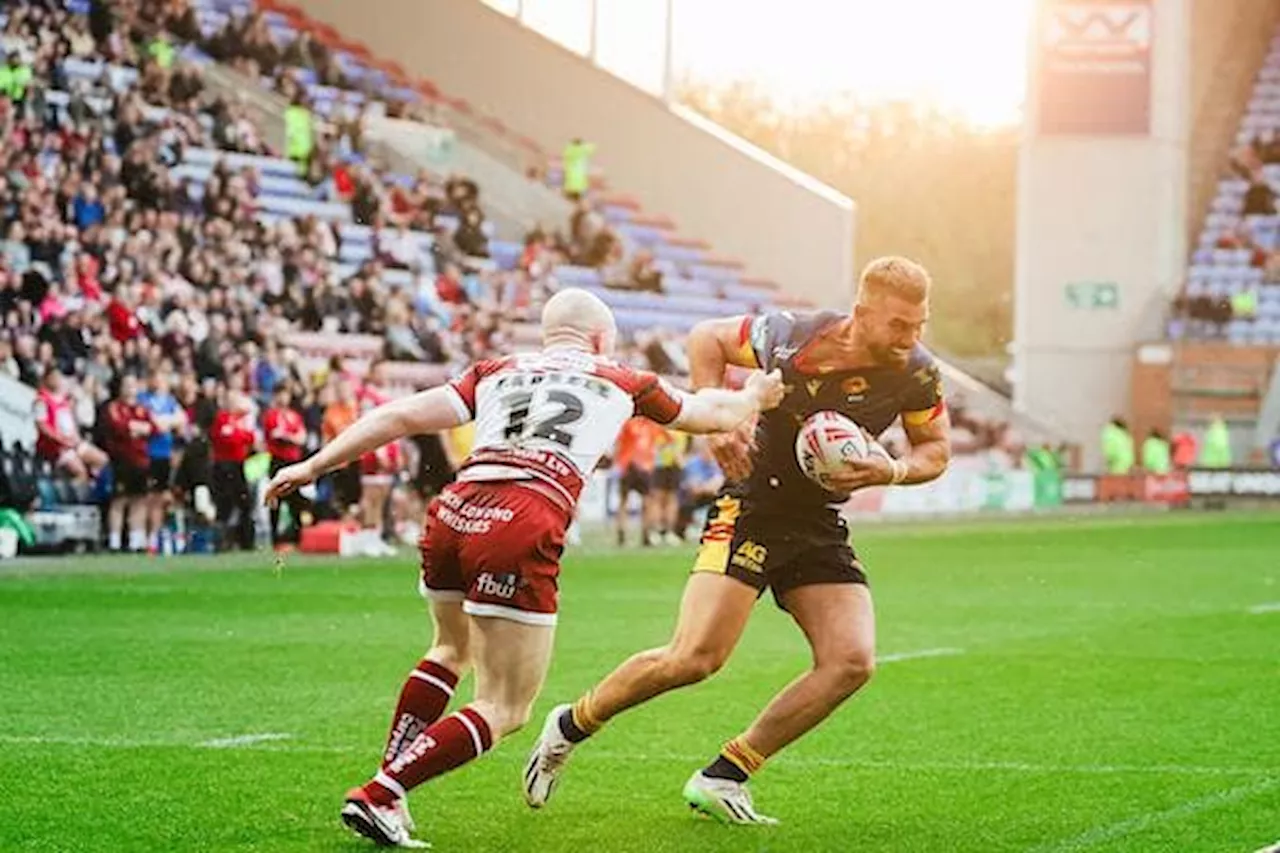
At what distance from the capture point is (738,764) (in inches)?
367

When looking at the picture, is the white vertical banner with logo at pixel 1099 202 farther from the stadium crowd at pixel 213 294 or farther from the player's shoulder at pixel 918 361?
the player's shoulder at pixel 918 361

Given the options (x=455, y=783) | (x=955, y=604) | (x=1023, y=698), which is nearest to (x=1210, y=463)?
(x=955, y=604)

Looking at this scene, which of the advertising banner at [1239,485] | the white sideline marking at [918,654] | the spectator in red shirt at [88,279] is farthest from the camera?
the advertising banner at [1239,485]

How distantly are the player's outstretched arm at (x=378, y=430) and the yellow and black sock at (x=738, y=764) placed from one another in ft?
5.68

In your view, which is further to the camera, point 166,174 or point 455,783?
point 166,174

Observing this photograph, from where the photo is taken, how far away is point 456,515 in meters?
8.50

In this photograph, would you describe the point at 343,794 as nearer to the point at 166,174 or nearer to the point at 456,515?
the point at 456,515

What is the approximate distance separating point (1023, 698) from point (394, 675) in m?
3.52

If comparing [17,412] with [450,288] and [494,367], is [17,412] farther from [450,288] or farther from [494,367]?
[494,367]

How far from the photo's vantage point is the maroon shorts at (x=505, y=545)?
8352 millimetres

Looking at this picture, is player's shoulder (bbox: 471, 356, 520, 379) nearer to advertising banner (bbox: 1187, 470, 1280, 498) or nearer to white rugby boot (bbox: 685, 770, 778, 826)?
white rugby boot (bbox: 685, 770, 778, 826)

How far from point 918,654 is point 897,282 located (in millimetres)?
7394

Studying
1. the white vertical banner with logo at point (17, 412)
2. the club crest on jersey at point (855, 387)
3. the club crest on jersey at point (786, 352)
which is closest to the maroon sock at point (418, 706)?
the club crest on jersey at point (786, 352)

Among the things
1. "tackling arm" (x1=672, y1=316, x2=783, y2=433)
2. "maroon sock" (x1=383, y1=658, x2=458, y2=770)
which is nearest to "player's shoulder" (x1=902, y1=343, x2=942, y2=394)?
"tackling arm" (x1=672, y1=316, x2=783, y2=433)
